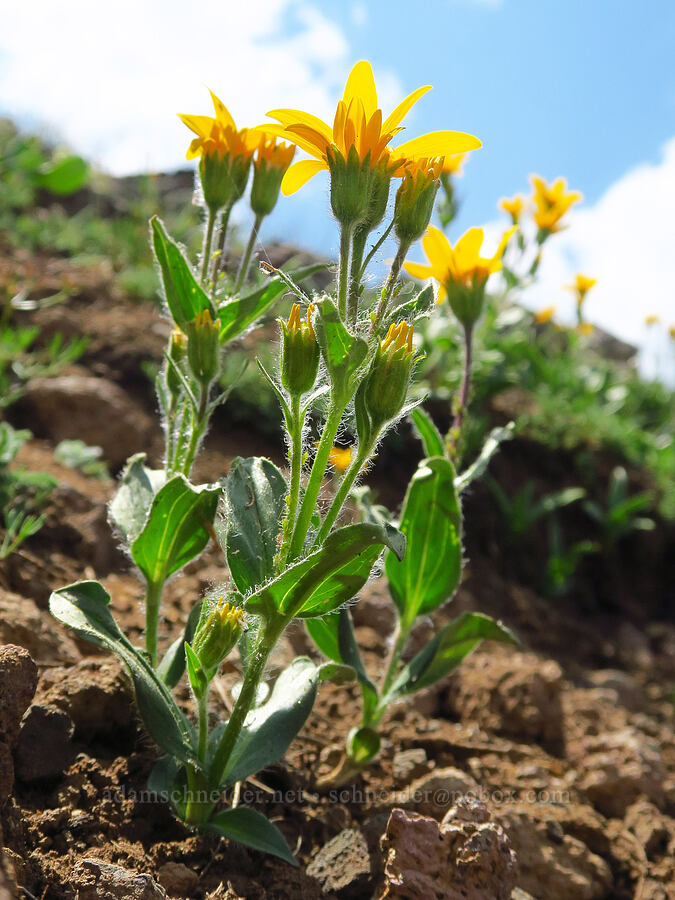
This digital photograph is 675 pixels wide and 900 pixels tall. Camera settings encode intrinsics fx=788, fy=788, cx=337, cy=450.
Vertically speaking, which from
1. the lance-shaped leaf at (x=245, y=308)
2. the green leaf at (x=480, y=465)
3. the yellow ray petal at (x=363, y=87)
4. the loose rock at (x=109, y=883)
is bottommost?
the loose rock at (x=109, y=883)

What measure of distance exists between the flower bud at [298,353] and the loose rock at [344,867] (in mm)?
1055

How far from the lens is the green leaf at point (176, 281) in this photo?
→ 6.04 ft

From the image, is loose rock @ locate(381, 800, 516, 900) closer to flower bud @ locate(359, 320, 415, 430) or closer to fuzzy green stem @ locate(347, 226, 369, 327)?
flower bud @ locate(359, 320, 415, 430)

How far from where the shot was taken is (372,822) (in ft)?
6.16

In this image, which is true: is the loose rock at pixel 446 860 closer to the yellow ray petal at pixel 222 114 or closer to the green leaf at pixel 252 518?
the green leaf at pixel 252 518

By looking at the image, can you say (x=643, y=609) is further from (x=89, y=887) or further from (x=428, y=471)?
(x=89, y=887)

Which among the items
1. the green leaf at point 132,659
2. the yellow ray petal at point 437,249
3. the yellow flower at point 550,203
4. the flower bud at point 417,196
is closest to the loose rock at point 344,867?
the green leaf at point 132,659

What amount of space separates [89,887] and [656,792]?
1916 mm

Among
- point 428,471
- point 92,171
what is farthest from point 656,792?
point 92,171

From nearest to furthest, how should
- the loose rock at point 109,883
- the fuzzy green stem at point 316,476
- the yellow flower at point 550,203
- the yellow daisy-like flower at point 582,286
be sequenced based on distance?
the loose rock at point 109,883, the fuzzy green stem at point 316,476, the yellow flower at point 550,203, the yellow daisy-like flower at point 582,286

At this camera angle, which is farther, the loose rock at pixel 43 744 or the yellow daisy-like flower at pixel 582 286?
the yellow daisy-like flower at pixel 582 286

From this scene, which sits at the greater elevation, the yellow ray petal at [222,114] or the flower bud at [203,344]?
the yellow ray petal at [222,114]

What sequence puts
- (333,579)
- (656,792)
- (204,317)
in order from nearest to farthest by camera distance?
(333,579) < (204,317) < (656,792)

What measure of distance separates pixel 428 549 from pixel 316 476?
0.76 m
